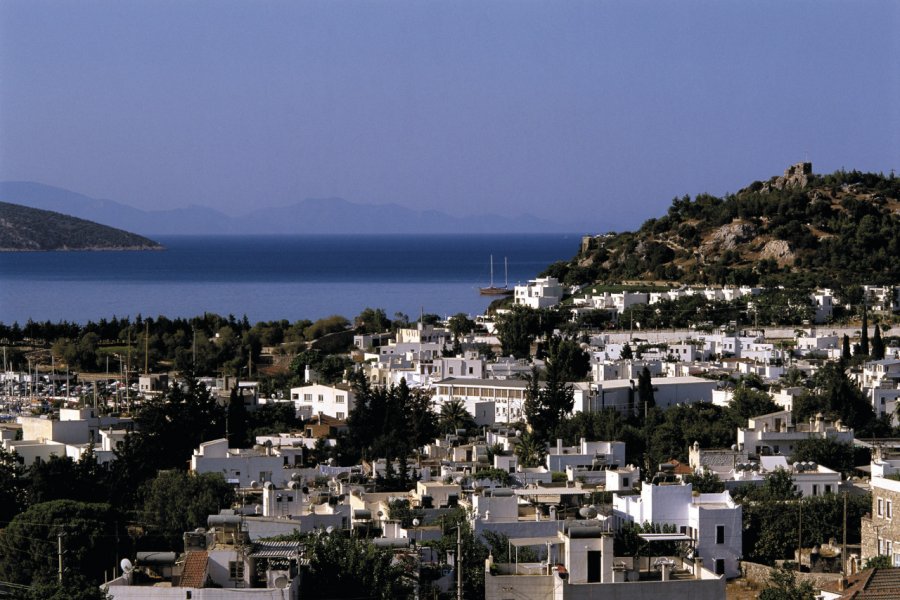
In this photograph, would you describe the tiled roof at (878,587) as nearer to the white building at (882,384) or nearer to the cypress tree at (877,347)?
the white building at (882,384)

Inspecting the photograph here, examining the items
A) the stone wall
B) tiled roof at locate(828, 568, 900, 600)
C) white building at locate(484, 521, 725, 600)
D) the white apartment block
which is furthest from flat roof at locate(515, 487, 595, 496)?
the white apartment block

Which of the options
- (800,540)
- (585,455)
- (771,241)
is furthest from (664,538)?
(771,241)

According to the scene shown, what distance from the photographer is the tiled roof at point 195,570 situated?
526 inches

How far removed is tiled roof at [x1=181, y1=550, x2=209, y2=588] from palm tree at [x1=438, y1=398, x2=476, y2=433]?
17.9m

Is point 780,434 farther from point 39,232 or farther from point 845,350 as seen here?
point 39,232

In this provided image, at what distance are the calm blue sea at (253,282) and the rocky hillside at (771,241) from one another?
970 centimetres

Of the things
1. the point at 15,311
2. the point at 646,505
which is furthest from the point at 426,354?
the point at 15,311

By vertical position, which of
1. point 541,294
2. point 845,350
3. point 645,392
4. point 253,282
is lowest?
point 645,392

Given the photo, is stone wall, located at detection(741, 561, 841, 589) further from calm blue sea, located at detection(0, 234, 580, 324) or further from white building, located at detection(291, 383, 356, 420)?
calm blue sea, located at detection(0, 234, 580, 324)

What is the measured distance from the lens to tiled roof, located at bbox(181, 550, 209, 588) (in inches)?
526

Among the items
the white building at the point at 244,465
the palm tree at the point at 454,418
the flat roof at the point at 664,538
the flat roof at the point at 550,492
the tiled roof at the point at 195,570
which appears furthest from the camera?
the palm tree at the point at 454,418

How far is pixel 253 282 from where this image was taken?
114 metres

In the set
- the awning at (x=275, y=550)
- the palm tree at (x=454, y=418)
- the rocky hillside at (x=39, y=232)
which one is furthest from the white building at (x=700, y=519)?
the rocky hillside at (x=39, y=232)

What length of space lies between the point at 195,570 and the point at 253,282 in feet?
332
